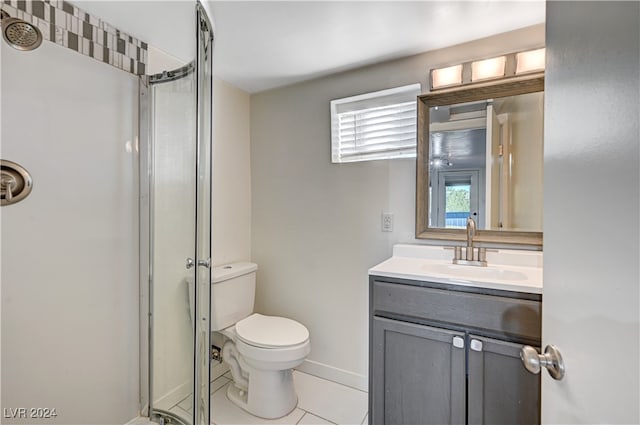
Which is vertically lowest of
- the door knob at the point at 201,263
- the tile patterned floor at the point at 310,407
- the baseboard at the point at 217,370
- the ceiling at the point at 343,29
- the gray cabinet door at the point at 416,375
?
the tile patterned floor at the point at 310,407

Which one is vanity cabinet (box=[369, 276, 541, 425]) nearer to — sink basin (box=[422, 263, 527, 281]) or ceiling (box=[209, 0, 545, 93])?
sink basin (box=[422, 263, 527, 281])

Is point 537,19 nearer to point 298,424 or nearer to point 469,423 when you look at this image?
point 469,423

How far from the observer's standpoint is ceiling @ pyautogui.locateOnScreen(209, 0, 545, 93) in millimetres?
1363

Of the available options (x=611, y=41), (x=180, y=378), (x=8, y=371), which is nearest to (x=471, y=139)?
(x=611, y=41)

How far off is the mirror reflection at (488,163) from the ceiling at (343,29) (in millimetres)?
385

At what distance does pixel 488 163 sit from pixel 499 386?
1084 millimetres

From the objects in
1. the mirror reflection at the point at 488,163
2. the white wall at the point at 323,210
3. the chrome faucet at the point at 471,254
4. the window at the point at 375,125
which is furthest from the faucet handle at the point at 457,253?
the window at the point at 375,125

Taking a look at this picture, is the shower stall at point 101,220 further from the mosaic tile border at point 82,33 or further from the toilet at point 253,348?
the toilet at point 253,348

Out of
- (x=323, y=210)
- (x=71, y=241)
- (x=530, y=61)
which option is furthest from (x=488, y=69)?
(x=71, y=241)

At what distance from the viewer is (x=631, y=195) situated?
1.31 feet

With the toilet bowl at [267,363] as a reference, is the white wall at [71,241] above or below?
above

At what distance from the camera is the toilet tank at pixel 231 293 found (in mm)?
1844

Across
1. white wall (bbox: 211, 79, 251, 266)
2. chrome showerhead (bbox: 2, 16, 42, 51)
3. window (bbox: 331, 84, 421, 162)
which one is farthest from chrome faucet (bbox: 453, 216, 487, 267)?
chrome showerhead (bbox: 2, 16, 42, 51)

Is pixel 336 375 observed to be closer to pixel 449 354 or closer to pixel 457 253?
pixel 449 354
